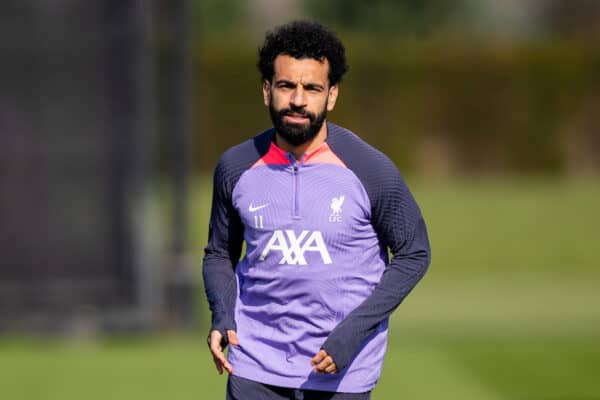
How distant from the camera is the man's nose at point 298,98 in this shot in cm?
369

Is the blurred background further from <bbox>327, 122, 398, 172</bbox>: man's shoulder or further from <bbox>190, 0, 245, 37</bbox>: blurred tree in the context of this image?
<bbox>190, 0, 245, 37</bbox>: blurred tree

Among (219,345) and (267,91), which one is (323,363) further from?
(267,91)

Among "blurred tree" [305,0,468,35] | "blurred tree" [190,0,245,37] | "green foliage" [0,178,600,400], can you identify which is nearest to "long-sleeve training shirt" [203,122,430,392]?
"green foliage" [0,178,600,400]

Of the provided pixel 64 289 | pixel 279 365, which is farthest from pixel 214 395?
pixel 279 365

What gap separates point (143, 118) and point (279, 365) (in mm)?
6947

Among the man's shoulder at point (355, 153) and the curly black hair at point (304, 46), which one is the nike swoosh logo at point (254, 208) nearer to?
the man's shoulder at point (355, 153)

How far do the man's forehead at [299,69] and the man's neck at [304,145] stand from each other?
7.5 inches

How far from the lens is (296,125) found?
373 centimetres

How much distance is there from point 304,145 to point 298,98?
0.20 meters

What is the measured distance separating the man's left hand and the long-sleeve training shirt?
0.06m

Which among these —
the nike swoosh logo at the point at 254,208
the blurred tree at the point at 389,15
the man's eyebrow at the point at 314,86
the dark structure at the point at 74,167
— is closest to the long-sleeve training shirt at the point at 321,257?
the nike swoosh logo at the point at 254,208

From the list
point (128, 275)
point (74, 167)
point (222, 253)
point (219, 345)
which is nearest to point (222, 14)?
point (74, 167)

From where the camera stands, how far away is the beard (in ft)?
12.2

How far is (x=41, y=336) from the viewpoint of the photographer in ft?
33.9
